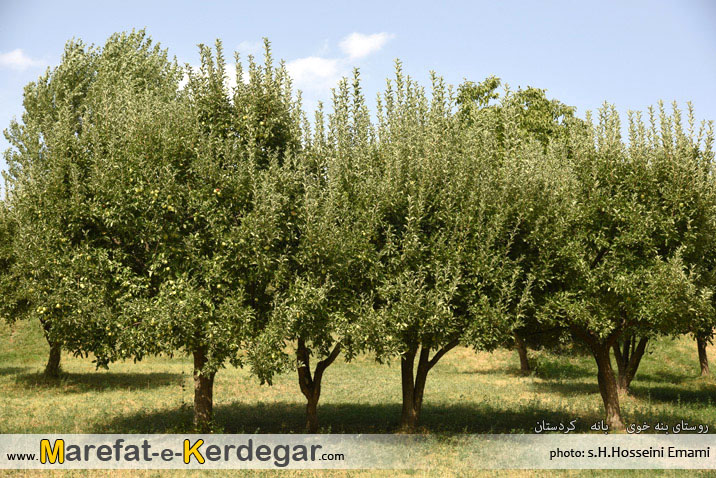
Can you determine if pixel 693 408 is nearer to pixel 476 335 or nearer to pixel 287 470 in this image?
pixel 476 335

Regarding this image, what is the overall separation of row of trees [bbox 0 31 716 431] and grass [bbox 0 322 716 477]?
4.70 m

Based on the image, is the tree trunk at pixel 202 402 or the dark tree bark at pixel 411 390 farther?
the dark tree bark at pixel 411 390

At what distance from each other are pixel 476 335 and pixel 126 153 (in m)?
13.5

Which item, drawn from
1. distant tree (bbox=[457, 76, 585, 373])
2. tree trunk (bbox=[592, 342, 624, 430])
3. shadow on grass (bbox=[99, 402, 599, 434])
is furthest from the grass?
distant tree (bbox=[457, 76, 585, 373])

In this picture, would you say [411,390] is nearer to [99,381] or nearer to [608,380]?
[608,380]

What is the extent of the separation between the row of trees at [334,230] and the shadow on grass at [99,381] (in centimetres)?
1686

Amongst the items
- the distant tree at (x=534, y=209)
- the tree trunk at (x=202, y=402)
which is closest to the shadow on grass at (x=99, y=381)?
the tree trunk at (x=202, y=402)

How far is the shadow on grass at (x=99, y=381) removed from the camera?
35781mm

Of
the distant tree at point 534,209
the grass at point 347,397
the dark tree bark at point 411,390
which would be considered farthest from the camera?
the grass at point 347,397

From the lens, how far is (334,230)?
713 inches

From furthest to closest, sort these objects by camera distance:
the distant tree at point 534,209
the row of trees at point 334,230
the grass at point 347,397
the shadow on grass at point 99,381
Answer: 1. the shadow on grass at point 99,381
2. the grass at point 347,397
3. the distant tree at point 534,209
4. the row of trees at point 334,230

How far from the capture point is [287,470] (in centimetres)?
1833

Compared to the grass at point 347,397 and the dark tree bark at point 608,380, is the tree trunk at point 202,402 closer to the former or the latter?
the grass at point 347,397

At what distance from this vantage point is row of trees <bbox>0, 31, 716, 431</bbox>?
1816 cm
